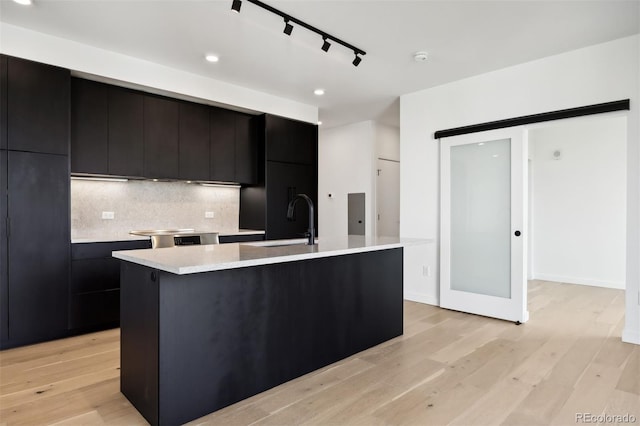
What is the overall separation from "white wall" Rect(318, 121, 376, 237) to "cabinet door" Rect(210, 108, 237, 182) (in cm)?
250

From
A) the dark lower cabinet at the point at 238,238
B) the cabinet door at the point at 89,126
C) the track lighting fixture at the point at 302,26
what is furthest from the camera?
the dark lower cabinet at the point at 238,238

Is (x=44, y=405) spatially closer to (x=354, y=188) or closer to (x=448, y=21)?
(x=448, y=21)

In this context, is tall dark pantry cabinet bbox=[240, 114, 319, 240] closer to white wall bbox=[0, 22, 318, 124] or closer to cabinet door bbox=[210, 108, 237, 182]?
white wall bbox=[0, 22, 318, 124]

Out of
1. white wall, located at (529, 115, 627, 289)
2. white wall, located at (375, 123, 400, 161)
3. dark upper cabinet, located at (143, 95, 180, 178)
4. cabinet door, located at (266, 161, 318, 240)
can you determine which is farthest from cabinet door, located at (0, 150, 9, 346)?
white wall, located at (529, 115, 627, 289)

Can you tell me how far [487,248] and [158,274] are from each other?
3544 mm

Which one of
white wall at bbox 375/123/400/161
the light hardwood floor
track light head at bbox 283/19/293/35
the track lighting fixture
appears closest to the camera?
the light hardwood floor

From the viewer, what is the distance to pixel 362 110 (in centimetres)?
573

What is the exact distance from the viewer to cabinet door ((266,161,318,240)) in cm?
491

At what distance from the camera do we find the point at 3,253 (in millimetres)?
3043

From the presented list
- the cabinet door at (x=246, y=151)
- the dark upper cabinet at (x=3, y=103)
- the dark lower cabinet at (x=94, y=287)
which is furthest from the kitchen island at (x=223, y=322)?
the cabinet door at (x=246, y=151)

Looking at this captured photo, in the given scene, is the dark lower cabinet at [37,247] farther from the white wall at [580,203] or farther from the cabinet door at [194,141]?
the white wall at [580,203]

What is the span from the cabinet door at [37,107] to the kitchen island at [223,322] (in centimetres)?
177

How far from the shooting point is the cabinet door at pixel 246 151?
4.82 m

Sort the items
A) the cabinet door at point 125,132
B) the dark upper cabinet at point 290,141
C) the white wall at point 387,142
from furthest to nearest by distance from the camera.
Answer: the white wall at point 387,142
the dark upper cabinet at point 290,141
the cabinet door at point 125,132
